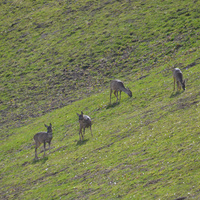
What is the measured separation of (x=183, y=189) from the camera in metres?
15.2

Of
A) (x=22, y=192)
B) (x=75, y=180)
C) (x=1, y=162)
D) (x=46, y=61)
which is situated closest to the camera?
(x=75, y=180)

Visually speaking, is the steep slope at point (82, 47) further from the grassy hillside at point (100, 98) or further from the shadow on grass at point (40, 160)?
the shadow on grass at point (40, 160)

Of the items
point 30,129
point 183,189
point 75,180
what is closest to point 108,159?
point 75,180

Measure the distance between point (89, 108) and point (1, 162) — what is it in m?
11.0

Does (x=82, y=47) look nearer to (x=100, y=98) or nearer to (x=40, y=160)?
(x=100, y=98)

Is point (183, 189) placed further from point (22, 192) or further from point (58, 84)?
point (58, 84)

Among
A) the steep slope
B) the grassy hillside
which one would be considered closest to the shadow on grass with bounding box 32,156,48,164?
the grassy hillside

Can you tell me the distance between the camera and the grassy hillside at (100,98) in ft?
63.3

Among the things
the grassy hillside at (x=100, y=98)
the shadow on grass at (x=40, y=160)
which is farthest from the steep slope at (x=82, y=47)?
the shadow on grass at (x=40, y=160)

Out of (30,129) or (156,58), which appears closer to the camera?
(30,129)

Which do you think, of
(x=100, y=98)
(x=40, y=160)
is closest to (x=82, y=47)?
(x=100, y=98)

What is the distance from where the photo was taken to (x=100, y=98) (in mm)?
39781

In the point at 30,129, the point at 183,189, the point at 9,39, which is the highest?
the point at 9,39

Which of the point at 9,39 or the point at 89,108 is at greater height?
the point at 9,39
